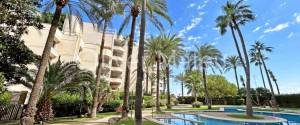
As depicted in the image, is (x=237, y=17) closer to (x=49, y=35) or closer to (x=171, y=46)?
(x=171, y=46)

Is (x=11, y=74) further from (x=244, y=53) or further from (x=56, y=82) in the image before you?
(x=244, y=53)

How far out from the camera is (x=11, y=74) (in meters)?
17.5

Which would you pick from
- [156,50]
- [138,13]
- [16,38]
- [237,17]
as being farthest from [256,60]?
[16,38]

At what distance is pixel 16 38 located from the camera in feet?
55.7

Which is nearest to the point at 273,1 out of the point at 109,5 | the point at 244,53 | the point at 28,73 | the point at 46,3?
the point at 244,53

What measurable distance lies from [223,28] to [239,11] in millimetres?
2813

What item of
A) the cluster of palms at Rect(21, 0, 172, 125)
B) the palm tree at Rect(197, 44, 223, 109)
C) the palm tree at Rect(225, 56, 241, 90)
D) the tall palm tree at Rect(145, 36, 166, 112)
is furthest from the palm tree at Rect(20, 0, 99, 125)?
the palm tree at Rect(225, 56, 241, 90)

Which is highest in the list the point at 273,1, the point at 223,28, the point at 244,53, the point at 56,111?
the point at 273,1

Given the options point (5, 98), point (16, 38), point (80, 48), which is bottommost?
point (5, 98)

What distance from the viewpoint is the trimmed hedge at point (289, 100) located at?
4451 cm

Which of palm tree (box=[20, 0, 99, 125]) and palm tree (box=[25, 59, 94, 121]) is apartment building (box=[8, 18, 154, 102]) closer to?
palm tree (box=[25, 59, 94, 121])

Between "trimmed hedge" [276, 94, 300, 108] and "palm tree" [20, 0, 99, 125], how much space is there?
42.5 m

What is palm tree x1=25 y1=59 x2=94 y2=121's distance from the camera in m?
17.7

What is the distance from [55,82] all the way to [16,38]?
4.04 meters
